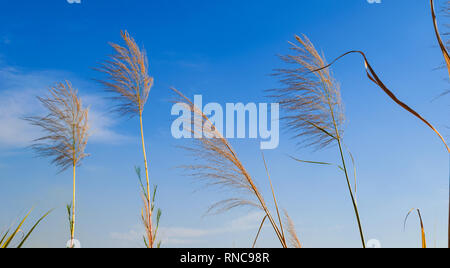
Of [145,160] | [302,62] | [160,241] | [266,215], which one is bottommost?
[160,241]

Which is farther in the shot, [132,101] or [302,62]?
[132,101]

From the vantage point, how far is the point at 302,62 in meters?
2.34
